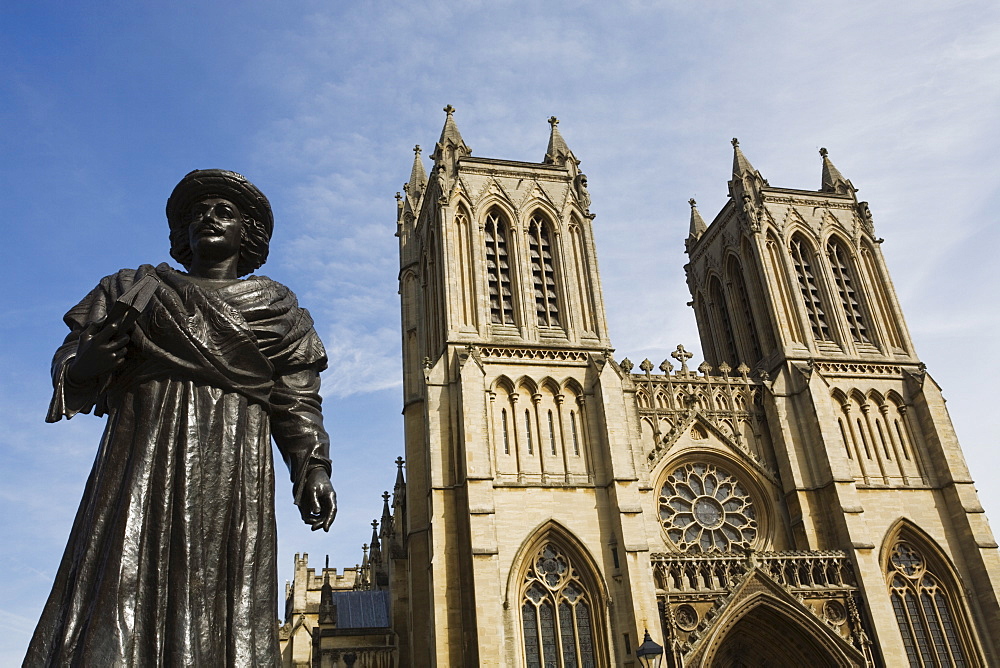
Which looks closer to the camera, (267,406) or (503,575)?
(267,406)

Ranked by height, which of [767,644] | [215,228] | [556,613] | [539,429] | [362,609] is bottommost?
[215,228]

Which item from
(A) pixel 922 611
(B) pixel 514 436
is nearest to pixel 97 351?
(B) pixel 514 436

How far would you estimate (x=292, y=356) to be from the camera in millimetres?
3631

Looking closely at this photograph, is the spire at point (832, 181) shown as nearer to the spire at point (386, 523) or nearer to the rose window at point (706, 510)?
the rose window at point (706, 510)

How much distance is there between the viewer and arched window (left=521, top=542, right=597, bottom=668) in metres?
20.0

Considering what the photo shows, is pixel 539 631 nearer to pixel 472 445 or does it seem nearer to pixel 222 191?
pixel 472 445

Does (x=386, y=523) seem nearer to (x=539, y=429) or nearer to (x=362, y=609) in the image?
(x=362, y=609)

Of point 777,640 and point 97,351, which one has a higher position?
point 777,640

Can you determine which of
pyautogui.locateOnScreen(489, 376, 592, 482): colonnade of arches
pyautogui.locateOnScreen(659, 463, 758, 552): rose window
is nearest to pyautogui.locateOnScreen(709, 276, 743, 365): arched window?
pyautogui.locateOnScreen(659, 463, 758, 552): rose window

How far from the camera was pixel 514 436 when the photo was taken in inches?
888

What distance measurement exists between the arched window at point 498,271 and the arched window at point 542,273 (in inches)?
30.5

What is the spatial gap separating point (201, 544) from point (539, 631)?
1817 centimetres

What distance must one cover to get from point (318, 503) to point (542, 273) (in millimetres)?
22847

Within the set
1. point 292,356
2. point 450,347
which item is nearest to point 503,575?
point 450,347
